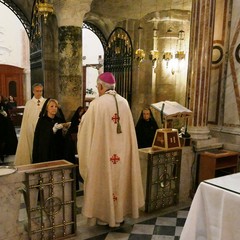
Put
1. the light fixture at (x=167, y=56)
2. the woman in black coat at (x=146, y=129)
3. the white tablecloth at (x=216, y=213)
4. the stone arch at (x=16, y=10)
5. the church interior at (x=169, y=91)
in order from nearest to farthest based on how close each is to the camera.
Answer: the white tablecloth at (x=216, y=213)
the church interior at (x=169, y=91)
the woman in black coat at (x=146, y=129)
the light fixture at (x=167, y=56)
the stone arch at (x=16, y=10)

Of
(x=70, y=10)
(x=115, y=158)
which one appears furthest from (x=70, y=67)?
(x=115, y=158)

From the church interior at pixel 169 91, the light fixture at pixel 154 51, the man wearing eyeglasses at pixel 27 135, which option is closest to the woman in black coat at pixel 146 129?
the church interior at pixel 169 91

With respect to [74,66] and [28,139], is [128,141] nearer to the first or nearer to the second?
[28,139]

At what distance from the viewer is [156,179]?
4.62 metres

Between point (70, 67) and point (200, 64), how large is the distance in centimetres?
363

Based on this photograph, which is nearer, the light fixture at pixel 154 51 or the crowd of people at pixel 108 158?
the crowd of people at pixel 108 158

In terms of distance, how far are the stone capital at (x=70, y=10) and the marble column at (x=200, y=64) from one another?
3.15 meters

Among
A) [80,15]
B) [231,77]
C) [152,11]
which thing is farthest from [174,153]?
[152,11]

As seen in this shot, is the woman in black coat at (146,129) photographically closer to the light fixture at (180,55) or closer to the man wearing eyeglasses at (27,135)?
the man wearing eyeglasses at (27,135)

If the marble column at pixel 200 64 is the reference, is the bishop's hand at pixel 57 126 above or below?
below

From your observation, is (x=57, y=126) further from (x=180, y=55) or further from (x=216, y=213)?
(x=180, y=55)

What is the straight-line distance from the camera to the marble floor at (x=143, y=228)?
12.5ft

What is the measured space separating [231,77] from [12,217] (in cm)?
429

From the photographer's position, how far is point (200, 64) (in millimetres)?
5184
